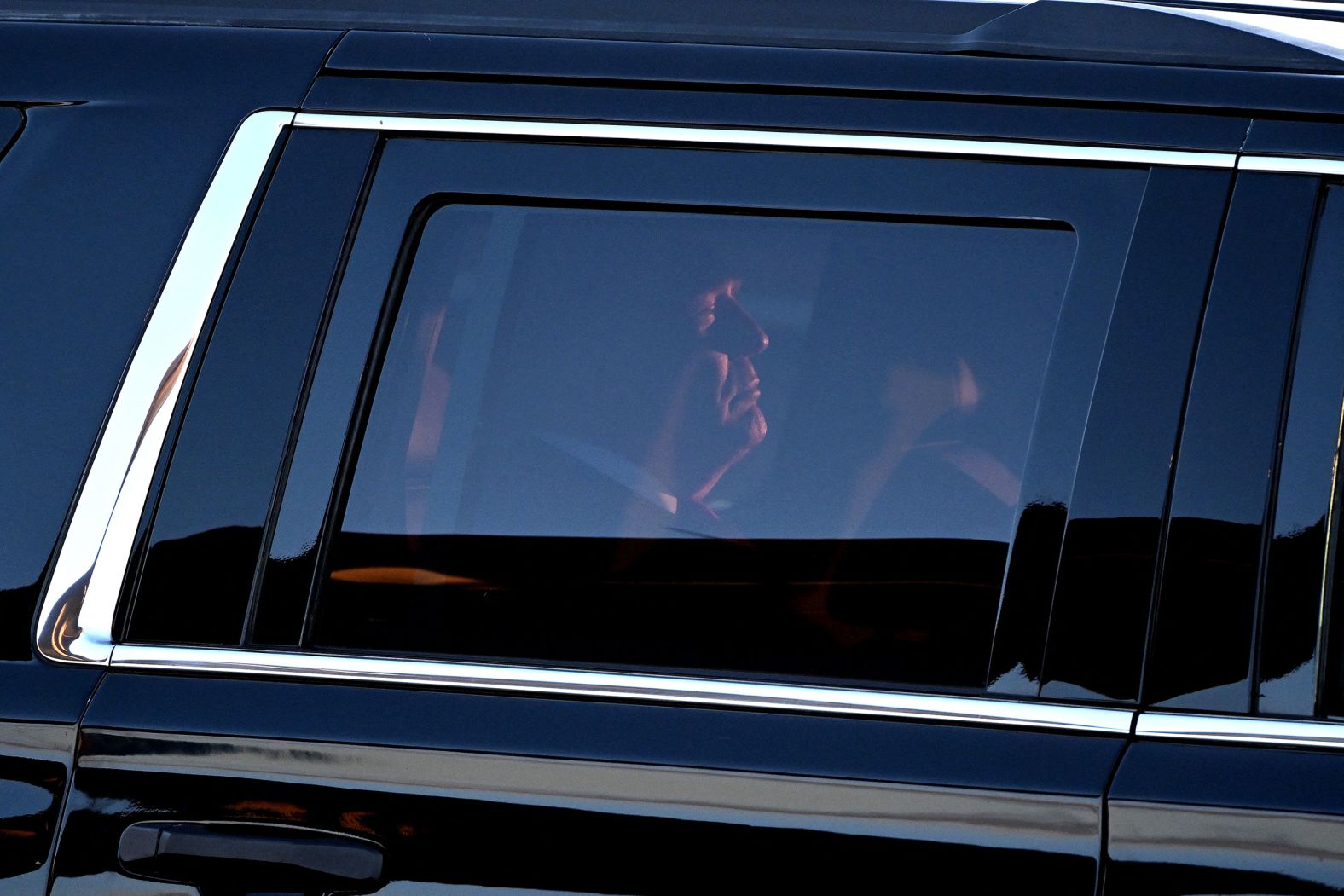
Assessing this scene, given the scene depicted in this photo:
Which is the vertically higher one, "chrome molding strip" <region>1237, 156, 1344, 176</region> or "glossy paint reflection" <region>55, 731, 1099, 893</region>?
"chrome molding strip" <region>1237, 156, 1344, 176</region>

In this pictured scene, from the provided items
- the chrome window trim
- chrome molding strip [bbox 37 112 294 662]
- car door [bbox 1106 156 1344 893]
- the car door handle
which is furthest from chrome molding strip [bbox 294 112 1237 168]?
the car door handle

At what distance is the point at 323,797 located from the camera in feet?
4.56

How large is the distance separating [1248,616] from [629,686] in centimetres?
61

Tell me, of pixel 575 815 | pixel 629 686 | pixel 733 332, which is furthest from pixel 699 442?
pixel 575 815

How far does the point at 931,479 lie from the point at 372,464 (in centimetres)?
60

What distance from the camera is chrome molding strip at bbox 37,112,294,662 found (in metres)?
1.47

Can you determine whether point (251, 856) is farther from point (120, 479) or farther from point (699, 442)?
point (699, 442)

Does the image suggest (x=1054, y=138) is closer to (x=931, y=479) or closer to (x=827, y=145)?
(x=827, y=145)

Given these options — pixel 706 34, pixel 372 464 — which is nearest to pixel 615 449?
pixel 372 464

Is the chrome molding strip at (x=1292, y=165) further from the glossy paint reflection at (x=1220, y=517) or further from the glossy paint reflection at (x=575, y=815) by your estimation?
the glossy paint reflection at (x=575, y=815)

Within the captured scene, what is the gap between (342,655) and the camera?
1.47 m

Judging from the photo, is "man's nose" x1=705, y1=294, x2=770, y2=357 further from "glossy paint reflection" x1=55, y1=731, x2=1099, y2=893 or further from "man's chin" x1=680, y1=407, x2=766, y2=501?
"glossy paint reflection" x1=55, y1=731, x2=1099, y2=893

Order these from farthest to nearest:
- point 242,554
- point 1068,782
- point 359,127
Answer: point 359,127 < point 242,554 < point 1068,782

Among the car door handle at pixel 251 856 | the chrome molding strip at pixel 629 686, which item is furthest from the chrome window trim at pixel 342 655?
the car door handle at pixel 251 856
